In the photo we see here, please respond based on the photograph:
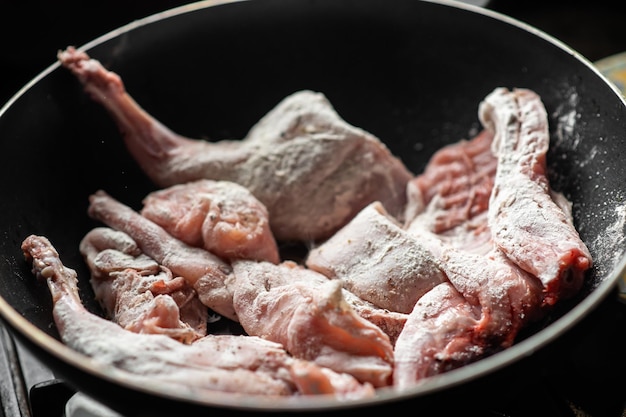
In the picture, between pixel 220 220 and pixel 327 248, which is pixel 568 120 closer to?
pixel 327 248

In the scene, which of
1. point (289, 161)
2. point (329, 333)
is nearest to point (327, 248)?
point (289, 161)

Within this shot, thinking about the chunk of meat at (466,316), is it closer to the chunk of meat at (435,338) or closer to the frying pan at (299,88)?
the chunk of meat at (435,338)

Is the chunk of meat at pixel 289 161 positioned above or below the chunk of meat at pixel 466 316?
above

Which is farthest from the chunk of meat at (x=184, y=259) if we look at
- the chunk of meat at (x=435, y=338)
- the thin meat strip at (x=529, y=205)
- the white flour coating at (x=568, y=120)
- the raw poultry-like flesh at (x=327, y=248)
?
the white flour coating at (x=568, y=120)

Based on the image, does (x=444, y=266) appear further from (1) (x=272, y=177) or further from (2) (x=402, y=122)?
(2) (x=402, y=122)

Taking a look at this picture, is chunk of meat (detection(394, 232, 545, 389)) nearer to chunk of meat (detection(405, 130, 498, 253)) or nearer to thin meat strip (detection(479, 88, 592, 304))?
thin meat strip (detection(479, 88, 592, 304))

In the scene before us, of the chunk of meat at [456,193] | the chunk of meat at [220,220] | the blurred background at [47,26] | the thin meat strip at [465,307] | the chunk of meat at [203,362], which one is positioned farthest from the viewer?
the blurred background at [47,26]

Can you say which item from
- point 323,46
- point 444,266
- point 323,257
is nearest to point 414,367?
point 444,266
